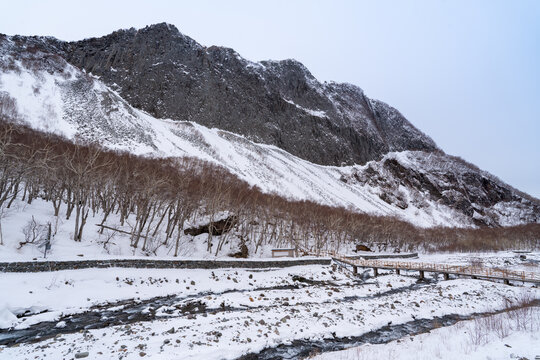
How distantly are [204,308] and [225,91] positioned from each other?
406 ft

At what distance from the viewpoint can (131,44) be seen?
128 meters

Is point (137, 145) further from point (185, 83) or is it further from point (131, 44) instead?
point (131, 44)

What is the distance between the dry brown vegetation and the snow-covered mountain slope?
1666 centimetres

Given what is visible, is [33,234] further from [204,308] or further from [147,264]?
[204,308]

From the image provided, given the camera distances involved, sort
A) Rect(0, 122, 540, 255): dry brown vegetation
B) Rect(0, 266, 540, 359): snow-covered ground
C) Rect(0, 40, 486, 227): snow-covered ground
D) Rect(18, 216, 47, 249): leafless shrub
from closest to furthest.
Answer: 1. Rect(0, 266, 540, 359): snow-covered ground
2. Rect(18, 216, 47, 249): leafless shrub
3. Rect(0, 122, 540, 255): dry brown vegetation
4. Rect(0, 40, 486, 227): snow-covered ground

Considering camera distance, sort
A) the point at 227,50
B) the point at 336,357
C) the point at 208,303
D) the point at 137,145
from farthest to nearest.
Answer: the point at 227,50 → the point at 137,145 → the point at 208,303 → the point at 336,357

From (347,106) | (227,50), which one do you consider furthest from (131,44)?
(347,106)

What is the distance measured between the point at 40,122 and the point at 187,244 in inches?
2375

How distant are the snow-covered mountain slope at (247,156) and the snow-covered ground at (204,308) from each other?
5499cm

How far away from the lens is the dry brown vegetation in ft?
100

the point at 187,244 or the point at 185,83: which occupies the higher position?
the point at 185,83

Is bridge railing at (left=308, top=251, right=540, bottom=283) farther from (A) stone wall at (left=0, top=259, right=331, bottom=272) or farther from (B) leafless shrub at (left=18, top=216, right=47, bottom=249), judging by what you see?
(B) leafless shrub at (left=18, top=216, right=47, bottom=249)

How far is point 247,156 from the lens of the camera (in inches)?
3949

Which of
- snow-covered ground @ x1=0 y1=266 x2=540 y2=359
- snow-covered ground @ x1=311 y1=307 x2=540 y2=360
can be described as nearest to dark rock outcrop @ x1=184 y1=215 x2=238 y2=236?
snow-covered ground @ x1=0 y1=266 x2=540 y2=359
